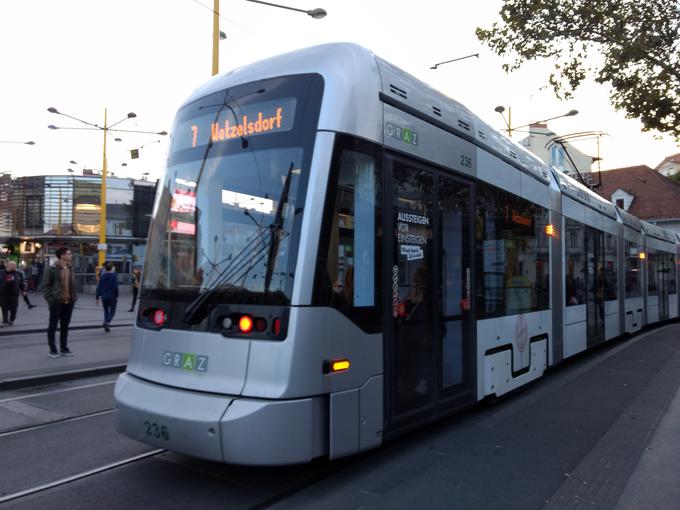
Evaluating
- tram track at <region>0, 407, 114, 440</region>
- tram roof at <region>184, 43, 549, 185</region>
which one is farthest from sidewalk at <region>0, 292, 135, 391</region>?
tram roof at <region>184, 43, 549, 185</region>

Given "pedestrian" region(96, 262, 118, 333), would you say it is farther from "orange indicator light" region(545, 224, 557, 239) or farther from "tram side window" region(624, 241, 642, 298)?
"tram side window" region(624, 241, 642, 298)

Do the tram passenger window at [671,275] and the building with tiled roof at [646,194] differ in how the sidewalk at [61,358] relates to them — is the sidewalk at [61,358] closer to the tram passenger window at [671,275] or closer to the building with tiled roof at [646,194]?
the tram passenger window at [671,275]

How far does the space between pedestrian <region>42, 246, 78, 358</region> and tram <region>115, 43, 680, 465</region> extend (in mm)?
5758

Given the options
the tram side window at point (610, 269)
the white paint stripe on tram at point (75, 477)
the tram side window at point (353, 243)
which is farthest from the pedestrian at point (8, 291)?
the tram side window at point (610, 269)

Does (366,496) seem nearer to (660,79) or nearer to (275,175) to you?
(275,175)

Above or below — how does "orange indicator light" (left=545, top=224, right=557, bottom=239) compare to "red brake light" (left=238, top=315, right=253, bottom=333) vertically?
above

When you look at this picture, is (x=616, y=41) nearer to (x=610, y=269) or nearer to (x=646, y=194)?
(x=610, y=269)

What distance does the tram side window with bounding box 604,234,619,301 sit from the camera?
11.4 meters

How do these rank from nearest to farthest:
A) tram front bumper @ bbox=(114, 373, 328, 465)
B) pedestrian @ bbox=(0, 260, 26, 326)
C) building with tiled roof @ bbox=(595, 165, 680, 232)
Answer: tram front bumper @ bbox=(114, 373, 328, 465) < pedestrian @ bbox=(0, 260, 26, 326) < building with tiled roof @ bbox=(595, 165, 680, 232)

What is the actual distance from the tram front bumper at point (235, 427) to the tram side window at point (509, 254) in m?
2.79

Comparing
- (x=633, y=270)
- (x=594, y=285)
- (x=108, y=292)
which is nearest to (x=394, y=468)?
(x=594, y=285)

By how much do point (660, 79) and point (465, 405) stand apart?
9.18m

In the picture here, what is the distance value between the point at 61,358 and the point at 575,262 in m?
8.86

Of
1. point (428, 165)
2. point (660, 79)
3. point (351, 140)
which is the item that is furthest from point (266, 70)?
point (660, 79)
